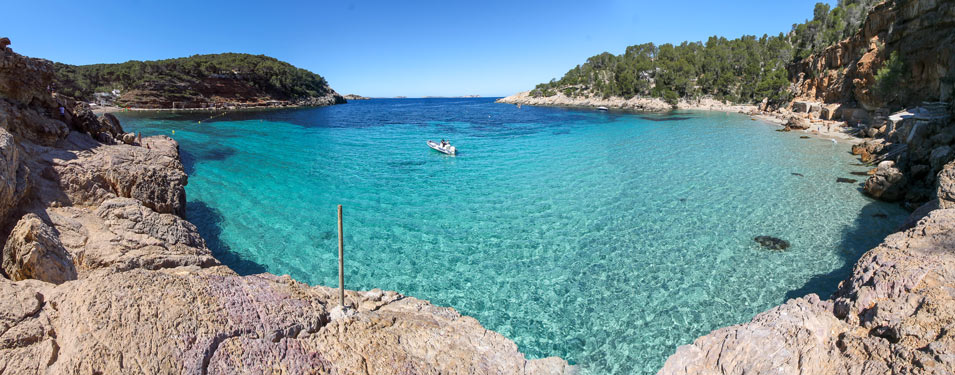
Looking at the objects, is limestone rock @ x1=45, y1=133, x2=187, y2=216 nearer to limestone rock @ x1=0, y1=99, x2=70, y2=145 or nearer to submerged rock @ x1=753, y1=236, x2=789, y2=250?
limestone rock @ x1=0, y1=99, x2=70, y2=145

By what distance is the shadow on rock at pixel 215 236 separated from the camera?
10.8m

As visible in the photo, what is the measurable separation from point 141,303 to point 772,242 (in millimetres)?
15027

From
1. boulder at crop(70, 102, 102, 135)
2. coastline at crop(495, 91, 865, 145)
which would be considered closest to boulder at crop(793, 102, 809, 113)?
coastline at crop(495, 91, 865, 145)

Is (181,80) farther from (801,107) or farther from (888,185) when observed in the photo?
(801,107)

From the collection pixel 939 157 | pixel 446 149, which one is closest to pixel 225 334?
pixel 939 157

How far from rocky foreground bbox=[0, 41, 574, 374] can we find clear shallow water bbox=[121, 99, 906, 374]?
8.44 ft

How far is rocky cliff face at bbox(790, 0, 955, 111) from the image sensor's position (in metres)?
26.0

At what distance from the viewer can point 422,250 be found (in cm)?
1201

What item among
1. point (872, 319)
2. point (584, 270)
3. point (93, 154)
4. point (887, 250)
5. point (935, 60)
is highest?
point (935, 60)

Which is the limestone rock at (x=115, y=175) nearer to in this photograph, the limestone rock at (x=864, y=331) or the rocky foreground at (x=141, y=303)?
the rocky foreground at (x=141, y=303)

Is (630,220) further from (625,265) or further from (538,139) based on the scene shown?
(538,139)

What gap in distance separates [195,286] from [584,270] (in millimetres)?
8775

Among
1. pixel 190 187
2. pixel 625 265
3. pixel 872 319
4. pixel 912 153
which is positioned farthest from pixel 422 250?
pixel 912 153

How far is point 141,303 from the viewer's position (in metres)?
4.37
